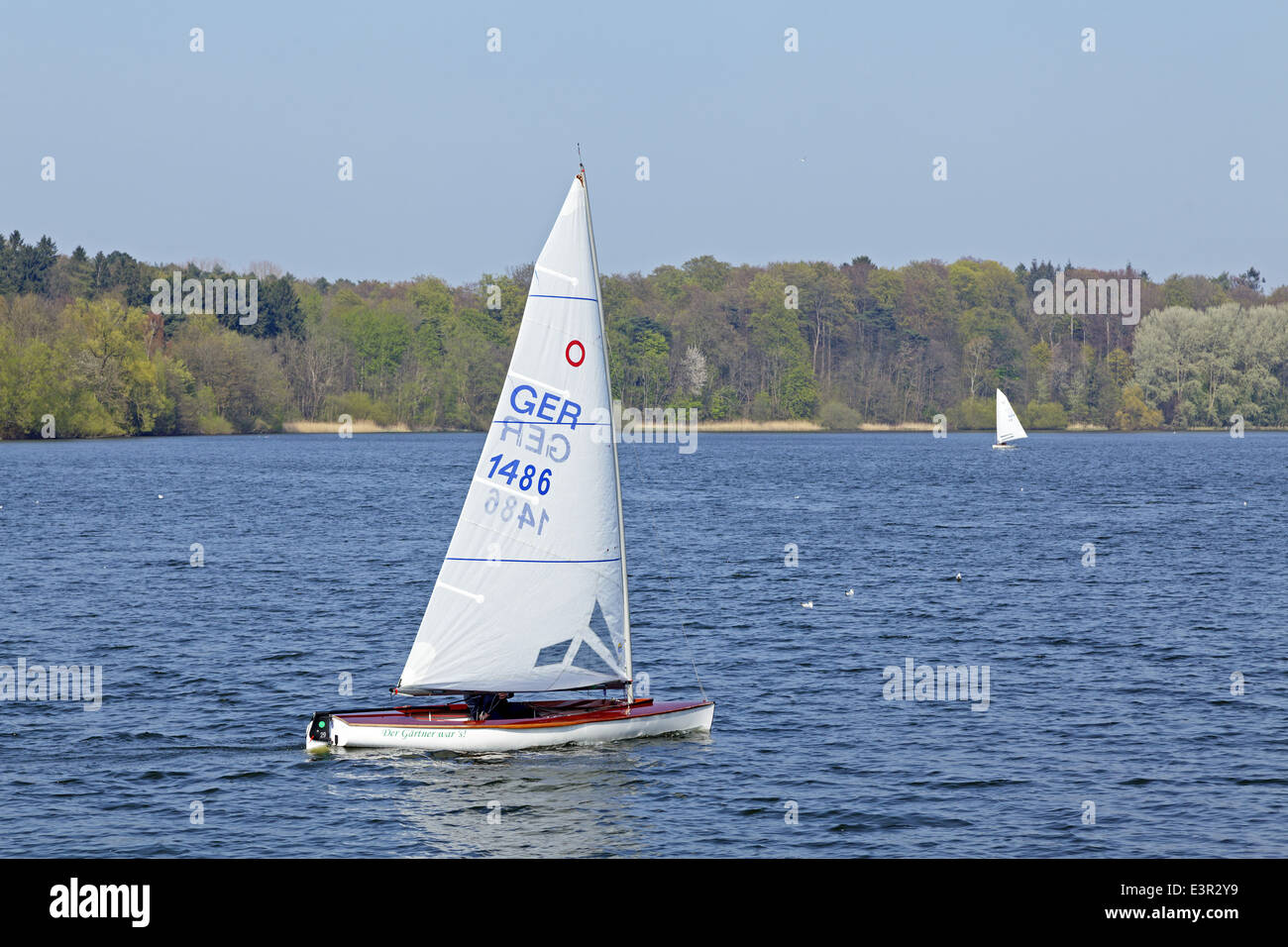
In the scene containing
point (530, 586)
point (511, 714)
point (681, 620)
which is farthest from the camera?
point (681, 620)

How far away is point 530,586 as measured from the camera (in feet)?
92.7

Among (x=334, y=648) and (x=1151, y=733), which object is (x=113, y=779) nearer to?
(x=334, y=648)

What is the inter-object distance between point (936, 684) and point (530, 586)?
13606 millimetres

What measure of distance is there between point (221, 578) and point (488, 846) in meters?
37.7

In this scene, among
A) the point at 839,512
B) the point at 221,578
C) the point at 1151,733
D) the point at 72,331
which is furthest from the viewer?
the point at 72,331

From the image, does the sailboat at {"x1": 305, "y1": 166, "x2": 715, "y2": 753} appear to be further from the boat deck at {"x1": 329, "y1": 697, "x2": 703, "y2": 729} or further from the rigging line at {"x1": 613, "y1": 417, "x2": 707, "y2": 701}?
the rigging line at {"x1": 613, "y1": 417, "x2": 707, "y2": 701}

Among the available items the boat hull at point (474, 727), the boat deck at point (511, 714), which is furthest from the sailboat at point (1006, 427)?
the boat hull at point (474, 727)

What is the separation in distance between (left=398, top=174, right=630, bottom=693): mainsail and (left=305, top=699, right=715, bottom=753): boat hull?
699 millimetres

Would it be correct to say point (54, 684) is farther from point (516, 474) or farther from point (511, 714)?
point (516, 474)
